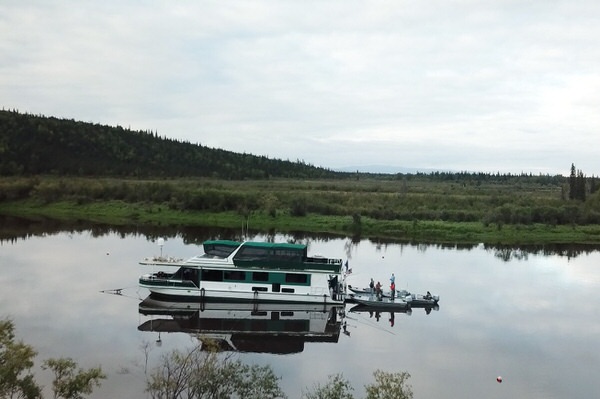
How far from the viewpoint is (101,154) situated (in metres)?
125

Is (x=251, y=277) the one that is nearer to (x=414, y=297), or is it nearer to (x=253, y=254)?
(x=253, y=254)

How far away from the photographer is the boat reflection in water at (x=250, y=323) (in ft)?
90.6

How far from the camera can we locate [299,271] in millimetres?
33812

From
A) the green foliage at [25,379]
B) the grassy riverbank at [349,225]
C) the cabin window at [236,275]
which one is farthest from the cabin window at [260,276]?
the grassy riverbank at [349,225]

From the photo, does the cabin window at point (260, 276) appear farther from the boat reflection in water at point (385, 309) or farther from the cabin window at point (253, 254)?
the boat reflection in water at point (385, 309)

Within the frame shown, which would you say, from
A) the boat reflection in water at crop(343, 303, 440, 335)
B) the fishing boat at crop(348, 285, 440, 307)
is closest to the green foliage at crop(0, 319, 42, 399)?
the boat reflection in water at crop(343, 303, 440, 335)

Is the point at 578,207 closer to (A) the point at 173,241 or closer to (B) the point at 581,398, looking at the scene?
(A) the point at 173,241

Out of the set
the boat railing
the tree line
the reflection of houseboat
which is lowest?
the reflection of houseboat

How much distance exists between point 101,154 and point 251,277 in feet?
329

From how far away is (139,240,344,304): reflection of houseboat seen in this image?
110 ft

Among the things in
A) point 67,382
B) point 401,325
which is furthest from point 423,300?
point 67,382

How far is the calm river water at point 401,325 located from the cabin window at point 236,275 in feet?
18.2

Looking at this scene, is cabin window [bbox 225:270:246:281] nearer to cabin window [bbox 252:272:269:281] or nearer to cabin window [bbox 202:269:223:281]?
cabin window [bbox 202:269:223:281]

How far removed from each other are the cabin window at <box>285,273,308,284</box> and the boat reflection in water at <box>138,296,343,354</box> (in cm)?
141
